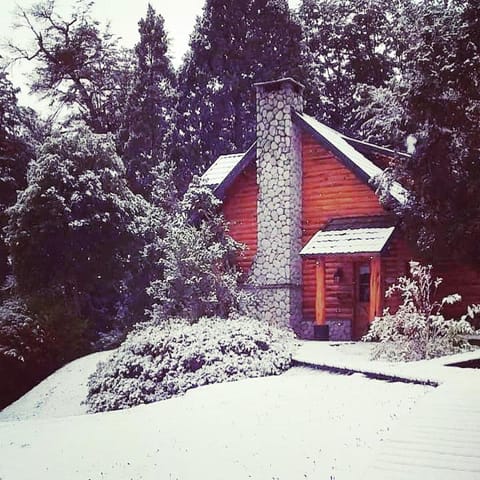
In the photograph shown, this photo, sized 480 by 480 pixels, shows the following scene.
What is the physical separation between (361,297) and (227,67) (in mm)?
16698

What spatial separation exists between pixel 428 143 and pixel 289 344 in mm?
6209

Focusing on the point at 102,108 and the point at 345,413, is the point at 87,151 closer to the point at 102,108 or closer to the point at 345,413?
the point at 102,108

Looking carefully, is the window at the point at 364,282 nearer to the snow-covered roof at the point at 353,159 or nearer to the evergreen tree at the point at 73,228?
the snow-covered roof at the point at 353,159

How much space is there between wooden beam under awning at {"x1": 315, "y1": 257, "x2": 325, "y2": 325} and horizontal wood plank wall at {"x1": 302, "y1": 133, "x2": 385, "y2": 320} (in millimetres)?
1724

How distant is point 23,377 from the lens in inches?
677

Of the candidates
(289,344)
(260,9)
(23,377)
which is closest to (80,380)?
(23,377)

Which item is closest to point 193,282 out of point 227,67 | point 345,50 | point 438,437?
point 438,437

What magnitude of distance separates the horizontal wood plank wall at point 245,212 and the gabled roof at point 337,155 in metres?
0.45

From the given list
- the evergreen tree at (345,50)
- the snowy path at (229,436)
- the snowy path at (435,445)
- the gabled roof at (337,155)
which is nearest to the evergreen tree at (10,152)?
the gabled roof at (337,155)

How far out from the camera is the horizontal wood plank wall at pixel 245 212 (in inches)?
867

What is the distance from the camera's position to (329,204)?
67.9ft

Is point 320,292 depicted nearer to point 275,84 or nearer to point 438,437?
point 275,84

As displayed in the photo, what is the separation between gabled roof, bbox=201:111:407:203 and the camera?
1912 centimetres

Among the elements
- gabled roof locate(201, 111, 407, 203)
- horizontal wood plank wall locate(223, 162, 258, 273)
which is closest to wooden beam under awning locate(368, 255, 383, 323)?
gabled roof locate(201, 111, 407, 203)
